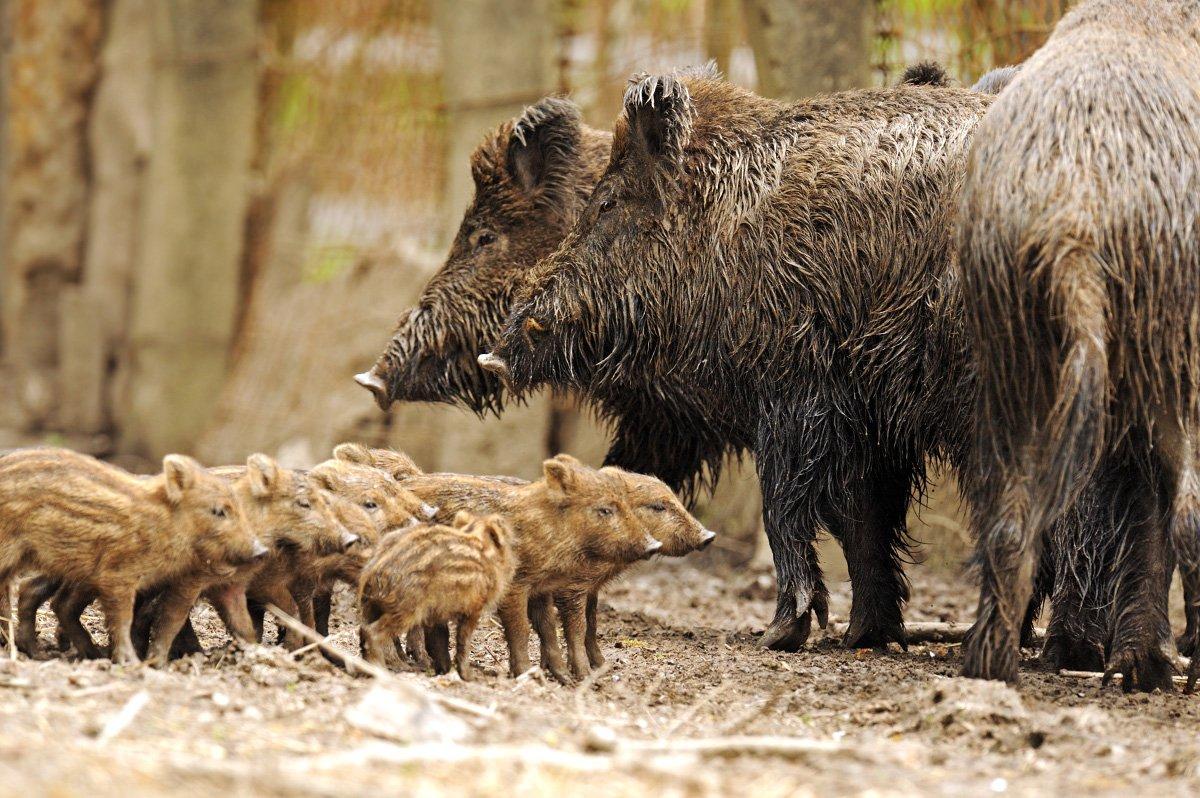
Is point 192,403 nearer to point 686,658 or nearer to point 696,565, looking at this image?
point 696,565

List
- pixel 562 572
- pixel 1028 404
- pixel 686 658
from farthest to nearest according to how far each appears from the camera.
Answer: pixel 686 658 → pixel 562 572 → pixel 1028 404

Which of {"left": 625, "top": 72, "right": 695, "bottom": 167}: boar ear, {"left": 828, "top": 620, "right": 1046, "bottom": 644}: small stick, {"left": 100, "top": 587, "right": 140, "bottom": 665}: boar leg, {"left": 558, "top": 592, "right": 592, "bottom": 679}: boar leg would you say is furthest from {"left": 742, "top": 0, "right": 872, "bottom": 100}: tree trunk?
{"left": 100, "top": 587, "right": 140, "bottom": 665}: boar leg

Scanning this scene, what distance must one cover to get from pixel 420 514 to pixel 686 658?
1.28 meters

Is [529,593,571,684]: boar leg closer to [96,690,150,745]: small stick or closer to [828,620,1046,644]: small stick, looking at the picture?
[96,690,150,745]: small stick

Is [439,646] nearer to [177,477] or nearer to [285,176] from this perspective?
[177,477]

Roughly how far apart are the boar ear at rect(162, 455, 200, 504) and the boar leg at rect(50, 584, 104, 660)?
44 centimetres

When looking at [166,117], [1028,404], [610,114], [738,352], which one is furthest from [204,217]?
[1028,404]

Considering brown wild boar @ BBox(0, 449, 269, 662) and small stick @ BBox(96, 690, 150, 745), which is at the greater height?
brown wild boar @ BBox(0, 449, 269, 662)

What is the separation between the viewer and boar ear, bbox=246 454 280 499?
18.8 feet

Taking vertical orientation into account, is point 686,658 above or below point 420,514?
below

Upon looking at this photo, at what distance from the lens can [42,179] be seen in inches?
568

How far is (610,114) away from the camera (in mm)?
10766

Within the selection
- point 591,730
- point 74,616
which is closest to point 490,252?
point 74,616

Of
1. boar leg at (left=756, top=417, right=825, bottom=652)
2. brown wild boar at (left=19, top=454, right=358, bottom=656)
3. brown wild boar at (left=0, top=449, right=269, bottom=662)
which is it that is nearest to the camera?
brown wild boar at (left=0, top=449, right=269, bottom=662)
